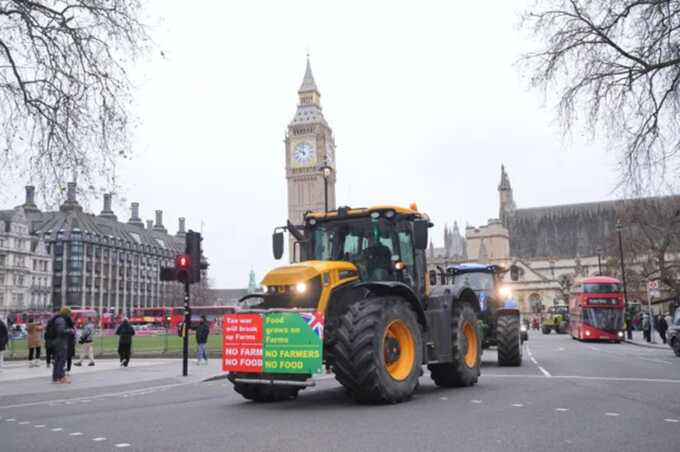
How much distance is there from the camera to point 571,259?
3501 inches

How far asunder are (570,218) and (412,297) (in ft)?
295

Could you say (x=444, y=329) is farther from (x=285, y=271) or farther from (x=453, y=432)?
(x=453, y=432)

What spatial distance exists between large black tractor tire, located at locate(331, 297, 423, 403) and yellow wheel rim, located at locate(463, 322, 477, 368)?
249 centimetres

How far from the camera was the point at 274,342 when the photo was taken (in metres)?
8.64

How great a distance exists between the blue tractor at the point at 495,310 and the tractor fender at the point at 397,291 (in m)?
3.46

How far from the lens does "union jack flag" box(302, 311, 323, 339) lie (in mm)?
8336

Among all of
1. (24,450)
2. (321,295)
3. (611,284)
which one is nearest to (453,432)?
(321,295)

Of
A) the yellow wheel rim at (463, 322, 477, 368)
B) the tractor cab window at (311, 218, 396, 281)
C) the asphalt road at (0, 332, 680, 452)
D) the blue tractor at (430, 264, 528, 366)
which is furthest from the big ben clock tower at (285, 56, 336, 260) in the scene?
the asphalt road at (0, 332, 680, 452)

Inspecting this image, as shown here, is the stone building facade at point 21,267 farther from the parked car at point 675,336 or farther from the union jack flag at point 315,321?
the union jack flag at point 315,321

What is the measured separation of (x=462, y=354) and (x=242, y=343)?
409cm

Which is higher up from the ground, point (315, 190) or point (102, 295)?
point (315, 190)

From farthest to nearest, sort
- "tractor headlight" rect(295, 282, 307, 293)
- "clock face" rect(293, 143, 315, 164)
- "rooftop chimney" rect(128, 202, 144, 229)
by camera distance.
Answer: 1. "rooftop chimney" rect(128, 202, 144, 229)
2. "clock face" rect(293, 143, 315, 164)
3. "tractor headlight" rect(295, 282, 307, 293)

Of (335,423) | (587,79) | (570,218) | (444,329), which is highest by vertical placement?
(570,218)

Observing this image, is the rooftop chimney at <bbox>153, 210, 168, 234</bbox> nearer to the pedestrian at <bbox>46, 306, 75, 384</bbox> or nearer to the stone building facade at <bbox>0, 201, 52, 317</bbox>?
the stone building facade at <bbox>0, 201, 52, 317</bbox>
